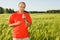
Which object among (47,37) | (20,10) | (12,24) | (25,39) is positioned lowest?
(47,37)

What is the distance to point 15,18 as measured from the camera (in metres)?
2.64

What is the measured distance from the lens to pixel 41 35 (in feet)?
13.1

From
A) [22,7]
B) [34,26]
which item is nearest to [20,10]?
[22,7]

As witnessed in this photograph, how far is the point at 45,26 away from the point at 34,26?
0.25m

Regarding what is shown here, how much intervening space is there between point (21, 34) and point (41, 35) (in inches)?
56.9

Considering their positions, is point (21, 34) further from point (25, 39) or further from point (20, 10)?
point (20, 10)

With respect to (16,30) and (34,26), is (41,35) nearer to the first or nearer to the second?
(34,26)

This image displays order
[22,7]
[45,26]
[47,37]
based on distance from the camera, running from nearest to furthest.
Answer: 1. [22,7]
2. [47,37]
3. [45,26]

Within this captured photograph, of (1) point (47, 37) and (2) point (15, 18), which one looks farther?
(1) point (47, 37)

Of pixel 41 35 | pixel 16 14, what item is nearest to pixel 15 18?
pixel 16 14

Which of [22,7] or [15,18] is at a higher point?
[22,7]

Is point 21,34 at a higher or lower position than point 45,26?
higher

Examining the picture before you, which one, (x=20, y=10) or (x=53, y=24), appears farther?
(x=53, y=24)

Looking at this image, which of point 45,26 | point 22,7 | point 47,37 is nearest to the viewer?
point 22,7
